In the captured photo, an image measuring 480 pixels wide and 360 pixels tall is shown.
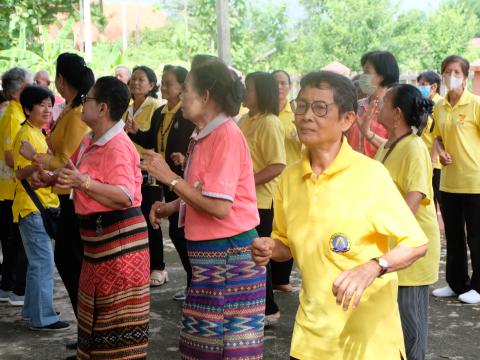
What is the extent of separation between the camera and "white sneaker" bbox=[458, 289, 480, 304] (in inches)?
254

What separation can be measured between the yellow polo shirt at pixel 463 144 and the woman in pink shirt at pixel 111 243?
3.39 m

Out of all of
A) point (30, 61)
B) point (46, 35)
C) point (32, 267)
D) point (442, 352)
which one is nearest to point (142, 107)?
point (32, 267)

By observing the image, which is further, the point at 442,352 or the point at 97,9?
the point at 97,9

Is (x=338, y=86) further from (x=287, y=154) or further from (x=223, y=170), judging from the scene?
(x=287, y=154)

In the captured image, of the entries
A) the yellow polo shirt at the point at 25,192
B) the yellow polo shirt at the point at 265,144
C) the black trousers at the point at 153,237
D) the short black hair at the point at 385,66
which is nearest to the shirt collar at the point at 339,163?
the short black hair at the point at 385,66

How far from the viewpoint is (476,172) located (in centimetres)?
657

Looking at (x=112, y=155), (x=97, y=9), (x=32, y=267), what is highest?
(x=97, y=9)

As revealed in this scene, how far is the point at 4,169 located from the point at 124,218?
2832 millimetres

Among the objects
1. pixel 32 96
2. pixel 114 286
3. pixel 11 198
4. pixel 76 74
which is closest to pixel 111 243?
pixel 114 286

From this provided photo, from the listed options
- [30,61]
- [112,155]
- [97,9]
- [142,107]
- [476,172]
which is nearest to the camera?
[112,155]

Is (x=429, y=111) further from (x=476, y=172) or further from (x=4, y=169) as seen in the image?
(x=4, y=169)

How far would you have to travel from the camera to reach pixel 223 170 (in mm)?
3611

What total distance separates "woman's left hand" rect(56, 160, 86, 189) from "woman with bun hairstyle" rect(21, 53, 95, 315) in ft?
3.15

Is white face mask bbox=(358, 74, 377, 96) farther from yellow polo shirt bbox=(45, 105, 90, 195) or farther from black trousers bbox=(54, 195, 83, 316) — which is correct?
black trousers bbox=(54, 195, 83, 316)
